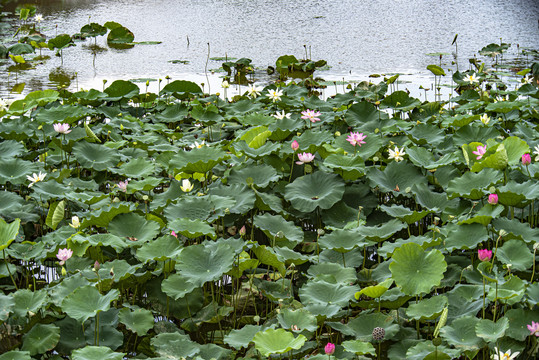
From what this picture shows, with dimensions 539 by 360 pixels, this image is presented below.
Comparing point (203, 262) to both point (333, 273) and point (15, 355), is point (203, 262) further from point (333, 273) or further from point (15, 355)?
point (15, 355)

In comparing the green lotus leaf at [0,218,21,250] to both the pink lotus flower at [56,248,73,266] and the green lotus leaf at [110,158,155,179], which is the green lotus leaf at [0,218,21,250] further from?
the green lotus leaf at [110,158,155,179]

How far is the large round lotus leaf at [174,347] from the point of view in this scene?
143 cm

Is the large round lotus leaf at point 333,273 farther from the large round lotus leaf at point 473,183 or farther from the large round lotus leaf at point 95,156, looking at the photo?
the large round lotus leaf at point 95,156

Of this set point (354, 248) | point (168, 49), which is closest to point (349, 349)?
point (354, 248)

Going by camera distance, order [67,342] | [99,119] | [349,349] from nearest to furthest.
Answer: [349,349] < [67,342] < [99,119]

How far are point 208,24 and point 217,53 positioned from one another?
1243 millimetres

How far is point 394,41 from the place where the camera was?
5238 mm

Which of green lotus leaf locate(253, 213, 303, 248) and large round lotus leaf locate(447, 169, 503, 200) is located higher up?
large round lotus leaf locate(447, 169, 503, 200)

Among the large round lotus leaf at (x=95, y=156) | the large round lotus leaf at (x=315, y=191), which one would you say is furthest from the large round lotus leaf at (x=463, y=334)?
the large round lotus leaf at (x=95, y=156)

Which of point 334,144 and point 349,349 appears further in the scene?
point 334,144

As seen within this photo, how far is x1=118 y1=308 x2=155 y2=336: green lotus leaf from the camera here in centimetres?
152

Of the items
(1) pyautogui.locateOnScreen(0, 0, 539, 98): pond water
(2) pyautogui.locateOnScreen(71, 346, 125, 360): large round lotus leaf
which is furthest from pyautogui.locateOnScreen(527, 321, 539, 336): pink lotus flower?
(1) pyautogui.locateOnScreen(0, 0, 539, 98): pond water

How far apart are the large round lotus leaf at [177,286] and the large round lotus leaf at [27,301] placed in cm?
29

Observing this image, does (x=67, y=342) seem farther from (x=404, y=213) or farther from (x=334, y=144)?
(x=334, y=144)
